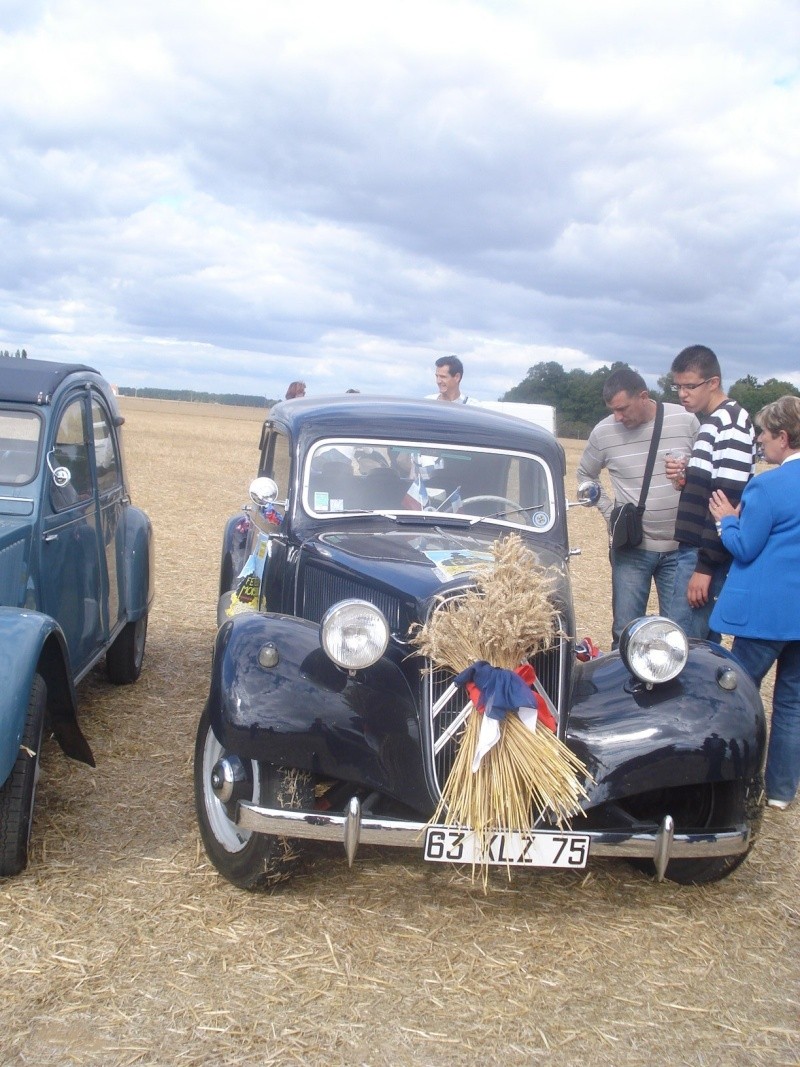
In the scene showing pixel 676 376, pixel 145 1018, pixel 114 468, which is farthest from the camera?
pixel 114 468

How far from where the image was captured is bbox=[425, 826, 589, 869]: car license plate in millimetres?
3141

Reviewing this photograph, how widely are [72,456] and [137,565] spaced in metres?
1.21

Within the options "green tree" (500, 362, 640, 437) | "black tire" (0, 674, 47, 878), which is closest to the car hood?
"black tire" (0, 674, 47, 878)

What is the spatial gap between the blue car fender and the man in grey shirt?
118 inches

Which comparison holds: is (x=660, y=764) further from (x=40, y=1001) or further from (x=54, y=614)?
(x=54, y=614)

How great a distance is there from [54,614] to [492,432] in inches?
91.3

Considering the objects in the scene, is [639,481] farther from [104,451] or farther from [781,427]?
[104,451]

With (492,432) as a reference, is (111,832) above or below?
below

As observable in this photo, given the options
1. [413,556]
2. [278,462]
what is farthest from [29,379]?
[413,556]

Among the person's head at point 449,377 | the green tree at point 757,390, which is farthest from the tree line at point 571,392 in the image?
the person's head at point 449,377

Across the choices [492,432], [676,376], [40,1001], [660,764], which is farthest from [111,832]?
[676,376]

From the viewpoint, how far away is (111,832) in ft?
13.0

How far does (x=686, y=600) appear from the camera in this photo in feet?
17.1

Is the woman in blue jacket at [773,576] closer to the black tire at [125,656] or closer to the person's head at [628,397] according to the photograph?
the person's head at [628,397]
